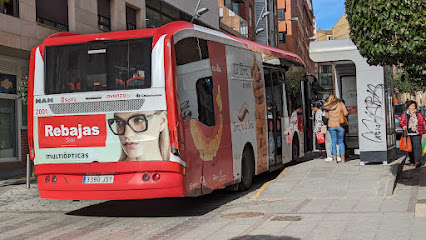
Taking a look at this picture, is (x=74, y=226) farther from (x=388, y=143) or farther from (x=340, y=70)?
(x=340, y=70)

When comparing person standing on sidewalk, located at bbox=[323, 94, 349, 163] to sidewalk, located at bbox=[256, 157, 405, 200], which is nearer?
sidewalk, located at bbox=[256, 157, 405, 200]

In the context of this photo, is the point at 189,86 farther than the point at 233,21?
No

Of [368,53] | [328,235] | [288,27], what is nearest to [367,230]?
[328,235]

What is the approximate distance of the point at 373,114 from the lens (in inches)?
538

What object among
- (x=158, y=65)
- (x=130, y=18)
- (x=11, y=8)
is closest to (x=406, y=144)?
(x=158, y=65)

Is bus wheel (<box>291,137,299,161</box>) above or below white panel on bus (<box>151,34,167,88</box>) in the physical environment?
below

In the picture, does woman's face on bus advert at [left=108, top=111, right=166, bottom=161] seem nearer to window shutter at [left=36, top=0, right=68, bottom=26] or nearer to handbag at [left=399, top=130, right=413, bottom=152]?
handbag at [left=399, top=130, right=413, bottom=152]

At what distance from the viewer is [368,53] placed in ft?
30.0

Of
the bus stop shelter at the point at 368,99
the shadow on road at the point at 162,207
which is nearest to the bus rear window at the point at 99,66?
the shadow on road at the point at 162,207

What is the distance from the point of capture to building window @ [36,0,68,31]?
2114 cm

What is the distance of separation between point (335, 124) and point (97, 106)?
7062mm

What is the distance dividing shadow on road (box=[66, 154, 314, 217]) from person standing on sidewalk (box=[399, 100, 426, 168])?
4472 millimetres

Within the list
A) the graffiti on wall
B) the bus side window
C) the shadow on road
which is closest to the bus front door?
the shadow on road

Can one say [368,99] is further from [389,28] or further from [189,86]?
[189,86]
